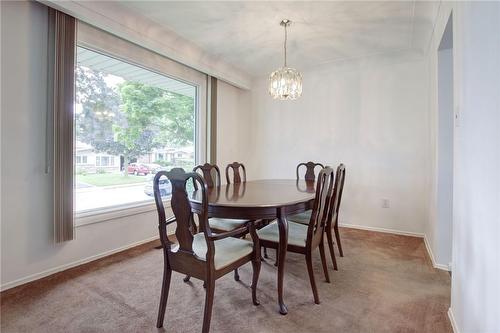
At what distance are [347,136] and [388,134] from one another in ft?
1.83

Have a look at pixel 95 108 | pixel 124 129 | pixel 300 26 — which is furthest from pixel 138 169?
pixel 300 26

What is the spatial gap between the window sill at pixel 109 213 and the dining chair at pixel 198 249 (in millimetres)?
1402

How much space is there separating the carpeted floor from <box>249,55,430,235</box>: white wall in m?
1.26

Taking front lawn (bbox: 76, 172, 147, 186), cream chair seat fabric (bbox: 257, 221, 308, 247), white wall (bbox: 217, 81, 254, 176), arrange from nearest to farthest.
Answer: cream chair seat fabric (bbox: 257, 221, 308, 247) → front lawn (bbox: 76, 172, 147, 186) → white wall (bbox: 217, 81, 254, 176)

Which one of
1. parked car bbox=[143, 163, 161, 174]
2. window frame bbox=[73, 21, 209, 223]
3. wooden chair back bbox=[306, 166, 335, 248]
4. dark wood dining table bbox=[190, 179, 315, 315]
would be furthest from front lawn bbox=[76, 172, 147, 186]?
wooden chair back bbox=[306, 166, 335, 248]

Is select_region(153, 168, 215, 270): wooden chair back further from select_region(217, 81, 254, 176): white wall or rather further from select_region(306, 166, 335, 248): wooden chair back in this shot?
select_region(217, 81, 254, 176): white wall

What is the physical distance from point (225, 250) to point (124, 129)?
2193 mm

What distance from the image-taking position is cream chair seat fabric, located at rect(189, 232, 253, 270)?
160 cm

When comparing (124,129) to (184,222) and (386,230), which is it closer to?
(184,222)

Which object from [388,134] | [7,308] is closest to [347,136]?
[388,134]

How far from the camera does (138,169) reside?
337cm

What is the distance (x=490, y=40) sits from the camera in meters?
1.16

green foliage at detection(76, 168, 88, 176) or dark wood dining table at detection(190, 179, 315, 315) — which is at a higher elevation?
green foliage at detection(76, 168, 88, 176)

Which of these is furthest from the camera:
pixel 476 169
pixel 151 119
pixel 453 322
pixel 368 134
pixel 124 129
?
pixel 368 134
